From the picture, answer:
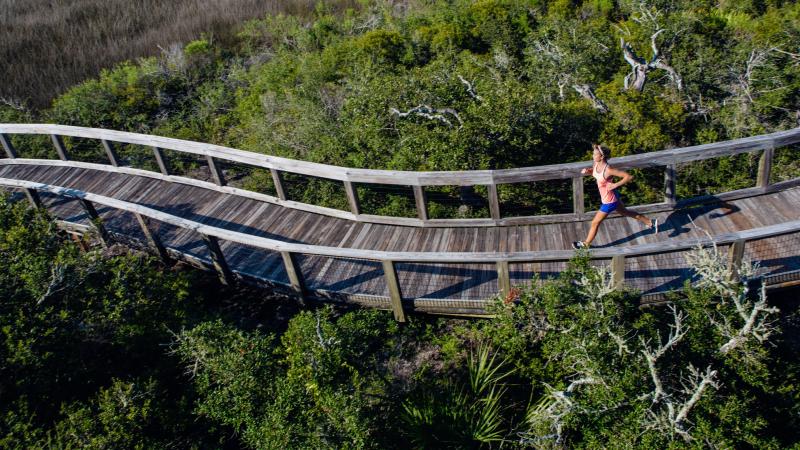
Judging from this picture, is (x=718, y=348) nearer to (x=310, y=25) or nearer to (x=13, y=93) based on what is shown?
(x=310, y=25)

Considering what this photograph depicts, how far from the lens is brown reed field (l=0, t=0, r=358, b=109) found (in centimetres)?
1932

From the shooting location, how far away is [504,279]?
7414 mm

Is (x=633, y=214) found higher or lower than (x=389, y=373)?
higher

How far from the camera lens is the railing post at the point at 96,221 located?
10009 mm

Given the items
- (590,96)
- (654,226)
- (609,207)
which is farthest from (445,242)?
(590,96)

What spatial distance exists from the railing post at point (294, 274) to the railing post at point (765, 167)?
654cm

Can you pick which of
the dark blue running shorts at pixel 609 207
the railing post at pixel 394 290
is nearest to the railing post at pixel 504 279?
the railing post at pixel 394 290

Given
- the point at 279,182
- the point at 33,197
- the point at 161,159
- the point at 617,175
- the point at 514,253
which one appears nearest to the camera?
the point at 514,253

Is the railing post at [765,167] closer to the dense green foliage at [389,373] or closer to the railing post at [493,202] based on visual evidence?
the dense green foliage at [389,373]

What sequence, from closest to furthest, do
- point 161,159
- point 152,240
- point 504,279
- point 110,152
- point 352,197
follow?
point 504,279 → point 352,197 → point 152,240 → point 161,159 → point 110,152

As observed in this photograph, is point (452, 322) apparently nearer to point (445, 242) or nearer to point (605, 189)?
point (445, 242)

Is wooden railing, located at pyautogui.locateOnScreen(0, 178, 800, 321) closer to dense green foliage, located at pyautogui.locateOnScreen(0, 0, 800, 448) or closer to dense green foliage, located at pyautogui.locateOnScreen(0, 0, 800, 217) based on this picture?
dense green foliage, located at pyautogui.locateOnScreen(0, 0, 800, 448)

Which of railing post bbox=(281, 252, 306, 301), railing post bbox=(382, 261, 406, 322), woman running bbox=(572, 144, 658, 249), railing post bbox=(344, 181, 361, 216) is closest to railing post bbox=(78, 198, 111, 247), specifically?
railing post bbox=(281, 252, 306, 301)

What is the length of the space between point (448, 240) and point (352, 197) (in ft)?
5.53
